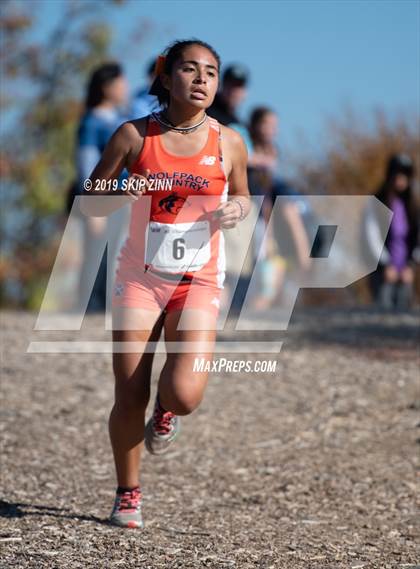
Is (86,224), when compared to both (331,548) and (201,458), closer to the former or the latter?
(201,458)

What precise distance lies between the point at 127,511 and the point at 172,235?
3.77 feet

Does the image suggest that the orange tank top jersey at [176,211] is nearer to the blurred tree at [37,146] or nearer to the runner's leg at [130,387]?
the runner's leg at [130,387]

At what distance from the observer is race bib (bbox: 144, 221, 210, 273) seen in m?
4.29

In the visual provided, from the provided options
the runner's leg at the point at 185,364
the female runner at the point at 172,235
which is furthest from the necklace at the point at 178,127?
the runner's leg at the point at 185,364

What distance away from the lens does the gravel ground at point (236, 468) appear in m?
4.14

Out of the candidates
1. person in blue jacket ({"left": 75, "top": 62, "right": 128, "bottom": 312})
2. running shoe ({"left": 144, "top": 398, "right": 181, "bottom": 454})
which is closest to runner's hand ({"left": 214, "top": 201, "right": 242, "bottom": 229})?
running shoe ({"left": 144, "top": 398, "right": 181, "bottom": 454})

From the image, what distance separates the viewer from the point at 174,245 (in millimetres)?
4297

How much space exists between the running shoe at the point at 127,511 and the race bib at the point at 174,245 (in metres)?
0.95

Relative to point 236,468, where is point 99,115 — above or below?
above

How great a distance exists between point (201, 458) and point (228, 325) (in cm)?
375

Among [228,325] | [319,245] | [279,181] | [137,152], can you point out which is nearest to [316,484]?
[137,152]

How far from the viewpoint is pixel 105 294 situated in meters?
9.71

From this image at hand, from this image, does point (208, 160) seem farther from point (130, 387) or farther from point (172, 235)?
point (130, 387)

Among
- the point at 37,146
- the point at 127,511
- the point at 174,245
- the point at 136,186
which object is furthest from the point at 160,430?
the point at 37,146
